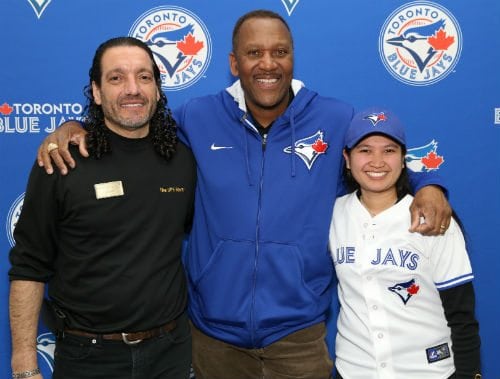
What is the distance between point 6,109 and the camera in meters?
2.14

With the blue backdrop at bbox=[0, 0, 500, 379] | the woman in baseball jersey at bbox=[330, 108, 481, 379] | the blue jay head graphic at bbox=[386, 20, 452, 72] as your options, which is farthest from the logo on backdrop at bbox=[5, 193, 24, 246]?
the blue jay head graphic at bbox=[386, 20, 452, 72]

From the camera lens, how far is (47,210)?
1.49 m

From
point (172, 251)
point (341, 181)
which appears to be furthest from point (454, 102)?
point (172, 251)

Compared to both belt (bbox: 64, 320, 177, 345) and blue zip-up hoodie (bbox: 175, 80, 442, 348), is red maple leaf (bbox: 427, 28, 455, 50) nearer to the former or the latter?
blue zip-up hoodie (bbox: 175, 80, 442, 348)

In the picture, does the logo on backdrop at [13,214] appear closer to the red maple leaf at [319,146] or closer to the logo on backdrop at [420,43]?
the red maple leaf at [319,146]

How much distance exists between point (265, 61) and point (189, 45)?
22.0 inches

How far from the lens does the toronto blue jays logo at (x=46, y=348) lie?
90.9 inches

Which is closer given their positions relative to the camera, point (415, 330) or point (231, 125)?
point (415, 330)

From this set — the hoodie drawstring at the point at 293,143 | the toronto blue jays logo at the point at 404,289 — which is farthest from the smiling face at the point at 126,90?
the toronto blue jays logo at the point at 404,289

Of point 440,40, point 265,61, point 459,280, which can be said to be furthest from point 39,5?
point 459,280

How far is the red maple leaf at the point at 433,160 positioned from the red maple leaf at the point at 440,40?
440 millimetres

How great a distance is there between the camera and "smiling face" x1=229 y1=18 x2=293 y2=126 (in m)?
1.70

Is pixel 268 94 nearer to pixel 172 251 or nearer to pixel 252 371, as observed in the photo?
pixel 172 251

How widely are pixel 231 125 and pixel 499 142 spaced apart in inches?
46.5
